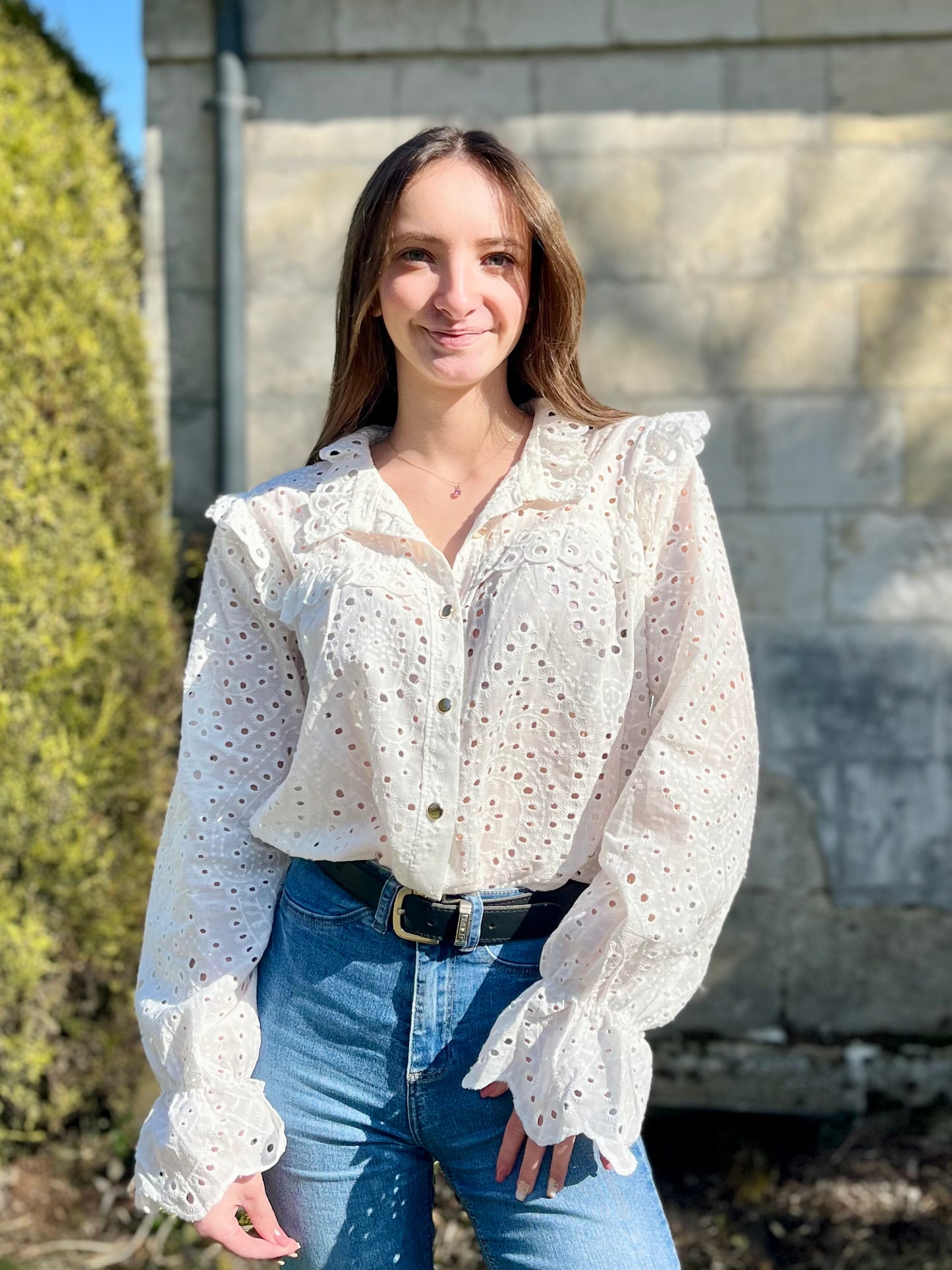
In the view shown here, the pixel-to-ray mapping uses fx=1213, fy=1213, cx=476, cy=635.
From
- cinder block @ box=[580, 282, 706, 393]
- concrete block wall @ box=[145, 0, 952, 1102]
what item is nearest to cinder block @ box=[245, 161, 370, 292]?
concrete block wall @ box=[145, 0, 952, 1102]

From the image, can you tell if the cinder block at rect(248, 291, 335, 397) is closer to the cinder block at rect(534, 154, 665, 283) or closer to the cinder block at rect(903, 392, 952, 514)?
the cinder block at rect(534, 154, 665, 283)

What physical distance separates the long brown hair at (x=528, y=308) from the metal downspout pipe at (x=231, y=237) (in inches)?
62.3

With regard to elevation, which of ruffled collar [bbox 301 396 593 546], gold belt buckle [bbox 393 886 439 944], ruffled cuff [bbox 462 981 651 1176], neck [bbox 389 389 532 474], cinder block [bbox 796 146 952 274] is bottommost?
ruffled cuff [bbox 462 981 651 1176]

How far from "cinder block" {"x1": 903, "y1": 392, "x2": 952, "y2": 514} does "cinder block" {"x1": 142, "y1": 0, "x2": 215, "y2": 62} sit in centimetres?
215

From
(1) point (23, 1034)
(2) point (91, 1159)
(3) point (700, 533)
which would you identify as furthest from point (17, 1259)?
(3) point (700, 533)

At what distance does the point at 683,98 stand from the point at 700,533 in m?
2.21

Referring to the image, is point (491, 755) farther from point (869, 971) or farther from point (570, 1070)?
point (869, 971)

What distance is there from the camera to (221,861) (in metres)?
1.64

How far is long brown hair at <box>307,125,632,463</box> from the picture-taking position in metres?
1.59

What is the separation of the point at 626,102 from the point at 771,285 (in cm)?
63

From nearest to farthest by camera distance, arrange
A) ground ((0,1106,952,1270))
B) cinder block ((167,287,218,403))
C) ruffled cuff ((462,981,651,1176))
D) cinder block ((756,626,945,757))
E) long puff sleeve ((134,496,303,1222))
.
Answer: ruffled cuff ((462,981,651,1176)), long puff sleeve ((134,496,303,1222)), ground ((0,1106,952,1270)), cinder block ((756,626,945,757)), cinder block ((167,287,218,403))

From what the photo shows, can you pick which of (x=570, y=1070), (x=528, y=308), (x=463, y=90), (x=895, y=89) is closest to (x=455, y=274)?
(x=528, y=308)

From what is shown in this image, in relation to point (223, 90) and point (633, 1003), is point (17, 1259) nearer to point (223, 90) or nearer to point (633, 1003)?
point (633, 1003)

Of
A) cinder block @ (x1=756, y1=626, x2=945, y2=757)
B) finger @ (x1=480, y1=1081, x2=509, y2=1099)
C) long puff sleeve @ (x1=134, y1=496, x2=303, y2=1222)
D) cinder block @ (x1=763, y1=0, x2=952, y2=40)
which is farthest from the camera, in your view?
cinder block @ (x1=756, y1=626, x2=945, y2=757)
